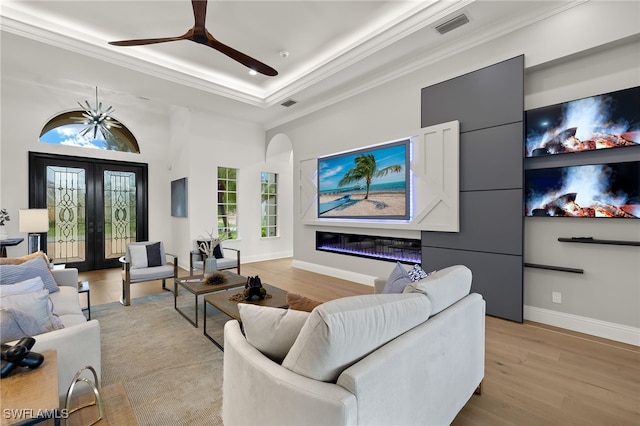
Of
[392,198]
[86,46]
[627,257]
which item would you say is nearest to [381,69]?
[392,198]

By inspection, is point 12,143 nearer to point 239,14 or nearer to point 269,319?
point 239,14

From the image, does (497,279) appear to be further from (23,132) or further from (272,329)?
(23,132)

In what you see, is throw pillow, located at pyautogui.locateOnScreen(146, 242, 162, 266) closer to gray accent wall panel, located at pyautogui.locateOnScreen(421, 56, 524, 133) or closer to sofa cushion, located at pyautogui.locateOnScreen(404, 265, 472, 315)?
sofa cushion, located at pyautogui.locateOnScreen(404, 265, 472, 315)

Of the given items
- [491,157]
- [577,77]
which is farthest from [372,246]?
[577,77]

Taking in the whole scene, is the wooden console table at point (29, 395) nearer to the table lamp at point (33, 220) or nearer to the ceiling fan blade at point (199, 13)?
the ceiling fan blade at point (199, 13)

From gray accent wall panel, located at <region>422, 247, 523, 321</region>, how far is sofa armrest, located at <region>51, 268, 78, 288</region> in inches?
183

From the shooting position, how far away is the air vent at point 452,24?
3287 millimetres

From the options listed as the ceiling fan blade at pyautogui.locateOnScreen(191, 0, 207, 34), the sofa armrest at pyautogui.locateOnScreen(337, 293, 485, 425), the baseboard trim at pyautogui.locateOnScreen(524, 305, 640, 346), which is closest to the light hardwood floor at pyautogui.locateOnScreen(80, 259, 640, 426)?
the baseboard trim at pyautogui.locateOnScreen(524, 305, 640, 346)

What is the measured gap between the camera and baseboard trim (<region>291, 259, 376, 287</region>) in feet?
16.6

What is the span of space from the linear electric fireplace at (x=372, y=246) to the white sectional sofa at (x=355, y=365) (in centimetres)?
283

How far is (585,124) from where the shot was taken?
2982 mm

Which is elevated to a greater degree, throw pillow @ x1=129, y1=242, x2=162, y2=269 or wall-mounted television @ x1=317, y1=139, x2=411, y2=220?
wall-mounted television @ x1=317, y1=139, x2=411, y2=220

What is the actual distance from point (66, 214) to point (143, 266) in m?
3.10

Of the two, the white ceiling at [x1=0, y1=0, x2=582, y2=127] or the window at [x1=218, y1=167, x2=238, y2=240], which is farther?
the window at [x1=218, y1=167, x2=238, y2=240]
